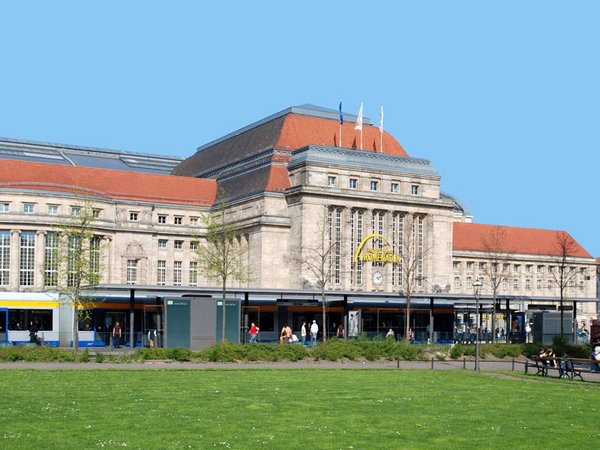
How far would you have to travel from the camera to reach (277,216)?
9750cm

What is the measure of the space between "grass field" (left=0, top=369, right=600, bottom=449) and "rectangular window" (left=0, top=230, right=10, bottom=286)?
192 ft

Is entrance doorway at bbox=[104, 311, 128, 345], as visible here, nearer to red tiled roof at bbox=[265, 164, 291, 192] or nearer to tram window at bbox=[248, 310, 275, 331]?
tram window at bbox=[248, 310, 275, 331]

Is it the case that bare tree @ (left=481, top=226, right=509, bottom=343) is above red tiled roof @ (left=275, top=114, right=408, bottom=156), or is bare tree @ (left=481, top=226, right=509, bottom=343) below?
below

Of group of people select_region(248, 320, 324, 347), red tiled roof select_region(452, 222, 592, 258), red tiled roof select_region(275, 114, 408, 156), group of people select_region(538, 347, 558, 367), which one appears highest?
red tiled roof select_region(275, 114, 408, 156)

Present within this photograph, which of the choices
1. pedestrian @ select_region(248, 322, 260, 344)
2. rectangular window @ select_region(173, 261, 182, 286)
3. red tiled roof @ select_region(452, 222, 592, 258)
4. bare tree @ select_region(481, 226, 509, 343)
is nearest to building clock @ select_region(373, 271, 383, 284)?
rectangular window @ select_region(173, 261, 182, 286)

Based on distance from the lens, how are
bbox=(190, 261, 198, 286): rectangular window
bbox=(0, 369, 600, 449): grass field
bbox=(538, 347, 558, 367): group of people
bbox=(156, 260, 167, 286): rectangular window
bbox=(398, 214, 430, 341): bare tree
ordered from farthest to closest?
bbox=(190, 261, 198, 286): rectangular window < bbox=(156, 260, 167, 286): rectangular window < bbox=(398, 214, 430, 341): bare tree < bbox=(538, 347, 558, 367): group of people < bbox=(0, 369, 600, 449): grass field

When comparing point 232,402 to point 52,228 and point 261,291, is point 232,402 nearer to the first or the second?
point 261,291

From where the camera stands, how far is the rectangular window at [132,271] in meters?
99.1

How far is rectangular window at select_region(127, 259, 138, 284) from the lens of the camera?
99062 millimetres

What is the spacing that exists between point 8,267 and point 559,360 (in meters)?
64.2

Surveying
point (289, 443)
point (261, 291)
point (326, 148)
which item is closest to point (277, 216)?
point (326, 148)

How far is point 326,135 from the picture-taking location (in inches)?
4284

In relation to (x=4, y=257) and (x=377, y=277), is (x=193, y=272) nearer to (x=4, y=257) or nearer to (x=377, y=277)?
(x=377, y=277)

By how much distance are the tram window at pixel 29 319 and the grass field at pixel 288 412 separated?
91.3ft
